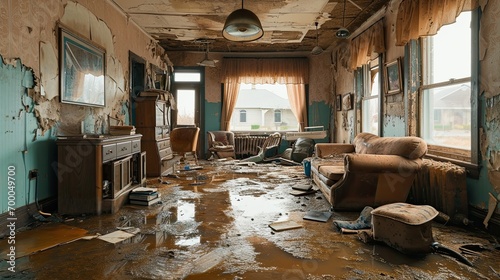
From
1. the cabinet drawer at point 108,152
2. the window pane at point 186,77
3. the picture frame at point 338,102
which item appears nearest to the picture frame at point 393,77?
the picture frame at point 338,102

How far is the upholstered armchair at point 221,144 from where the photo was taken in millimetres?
9016

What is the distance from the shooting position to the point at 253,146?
962 centimetres

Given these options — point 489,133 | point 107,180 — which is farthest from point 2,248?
point 489,133

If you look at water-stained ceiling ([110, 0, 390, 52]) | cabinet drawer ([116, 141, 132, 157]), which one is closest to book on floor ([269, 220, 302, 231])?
cabinet drawer ([116, 141, 132, 157])

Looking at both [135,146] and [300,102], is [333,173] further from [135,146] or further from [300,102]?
[300,102]

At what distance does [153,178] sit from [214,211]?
274 cm

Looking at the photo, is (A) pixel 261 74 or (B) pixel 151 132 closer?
(B) pixel 151 132

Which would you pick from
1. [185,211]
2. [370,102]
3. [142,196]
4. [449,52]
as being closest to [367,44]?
[370,102]

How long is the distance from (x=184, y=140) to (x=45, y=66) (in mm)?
3992

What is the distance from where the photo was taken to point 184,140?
7371 millimetres

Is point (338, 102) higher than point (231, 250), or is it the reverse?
point (338, 102)

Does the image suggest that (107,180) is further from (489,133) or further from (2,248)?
(489,133)

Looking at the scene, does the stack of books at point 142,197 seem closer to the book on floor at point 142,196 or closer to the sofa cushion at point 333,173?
the book on floor at point 142,196

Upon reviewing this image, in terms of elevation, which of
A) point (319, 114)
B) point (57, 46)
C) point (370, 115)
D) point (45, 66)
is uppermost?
point (57, 46)
